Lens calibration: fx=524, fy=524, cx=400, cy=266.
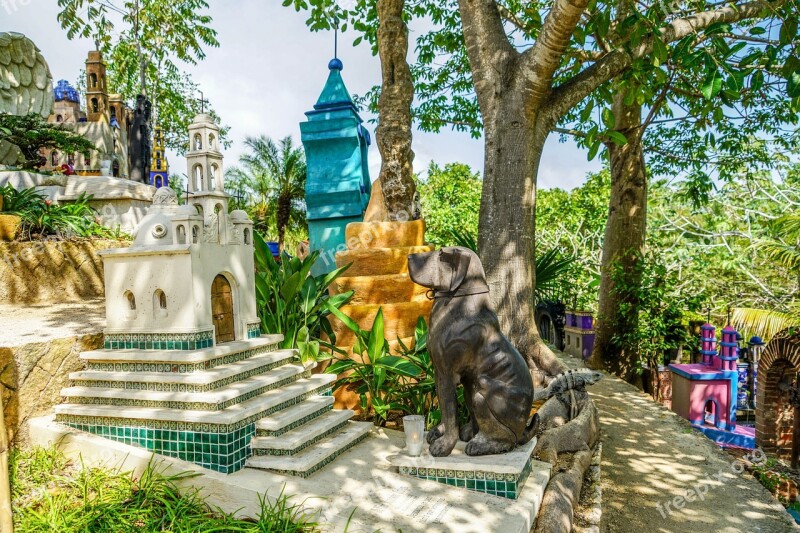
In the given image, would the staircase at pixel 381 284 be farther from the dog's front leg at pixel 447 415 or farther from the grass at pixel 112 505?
the grass at pixel 112 505

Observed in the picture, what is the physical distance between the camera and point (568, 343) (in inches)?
506

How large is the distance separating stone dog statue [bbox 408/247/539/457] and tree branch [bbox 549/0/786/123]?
2.96 meters

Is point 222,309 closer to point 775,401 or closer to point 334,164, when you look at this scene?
point 334,164

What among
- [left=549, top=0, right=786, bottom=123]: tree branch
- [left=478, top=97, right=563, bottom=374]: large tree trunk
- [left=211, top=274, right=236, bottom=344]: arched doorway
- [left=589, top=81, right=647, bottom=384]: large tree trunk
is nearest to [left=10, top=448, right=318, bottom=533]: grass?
[left=211, top=274, right=236, bottom=344]: arched doorway

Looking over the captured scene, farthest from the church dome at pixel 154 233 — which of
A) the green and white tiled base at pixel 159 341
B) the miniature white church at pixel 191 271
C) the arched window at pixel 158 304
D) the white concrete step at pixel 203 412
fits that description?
the white concrete step at pixel 203 412

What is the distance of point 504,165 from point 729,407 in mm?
6295

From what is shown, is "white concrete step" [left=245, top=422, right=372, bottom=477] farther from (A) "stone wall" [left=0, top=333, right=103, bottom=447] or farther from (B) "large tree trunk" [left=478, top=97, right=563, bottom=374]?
(B) "large tree trunk" [left=478, top=97, right=563, bottom=374]

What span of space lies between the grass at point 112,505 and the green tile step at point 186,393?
1.49 feet

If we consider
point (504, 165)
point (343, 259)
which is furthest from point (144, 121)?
point (504, 165)

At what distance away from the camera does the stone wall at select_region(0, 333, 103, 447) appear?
3621 mm

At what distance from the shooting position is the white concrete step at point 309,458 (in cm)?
344

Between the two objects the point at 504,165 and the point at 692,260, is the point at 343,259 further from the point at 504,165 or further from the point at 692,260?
the point at 692,260

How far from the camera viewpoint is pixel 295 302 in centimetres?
548

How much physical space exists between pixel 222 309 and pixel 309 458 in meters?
1.57
